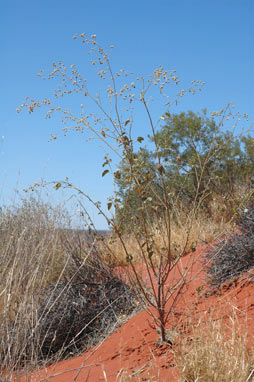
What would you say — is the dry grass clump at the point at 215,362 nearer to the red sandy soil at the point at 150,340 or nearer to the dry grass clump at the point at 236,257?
the red sandy soil at the point at 150,340

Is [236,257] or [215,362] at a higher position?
[236,257]

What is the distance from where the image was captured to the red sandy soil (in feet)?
12.6

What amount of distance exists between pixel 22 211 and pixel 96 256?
3883mm

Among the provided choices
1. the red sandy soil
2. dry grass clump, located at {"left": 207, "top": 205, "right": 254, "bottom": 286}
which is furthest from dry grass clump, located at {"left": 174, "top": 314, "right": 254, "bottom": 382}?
dry grass clump, located at {"left": 207, "top": 205, "right": 254, "bottom": 286}

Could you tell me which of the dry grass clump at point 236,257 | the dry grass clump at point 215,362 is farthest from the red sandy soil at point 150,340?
the dry grass clump at point 215,362

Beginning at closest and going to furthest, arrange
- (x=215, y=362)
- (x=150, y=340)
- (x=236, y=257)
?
(x=215, y=362), (x=150, y=340), (x=236, y=257)

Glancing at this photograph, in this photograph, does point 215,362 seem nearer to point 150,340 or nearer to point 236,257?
point 150,340

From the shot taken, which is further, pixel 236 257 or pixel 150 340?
pixel 236 257

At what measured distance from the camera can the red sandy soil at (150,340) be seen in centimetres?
383

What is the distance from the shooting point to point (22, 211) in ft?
34.6

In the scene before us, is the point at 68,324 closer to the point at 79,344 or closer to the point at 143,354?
the point at 79,344

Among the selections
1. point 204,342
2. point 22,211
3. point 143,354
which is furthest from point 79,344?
point 22,211

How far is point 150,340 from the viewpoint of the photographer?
4594mm

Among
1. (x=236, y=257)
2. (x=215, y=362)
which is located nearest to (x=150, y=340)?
(x=236, y=257)
